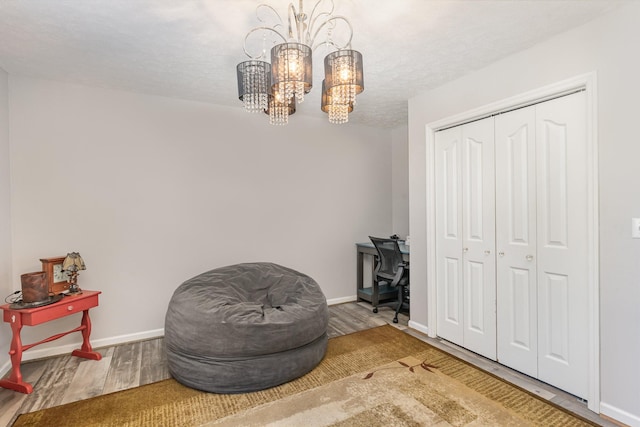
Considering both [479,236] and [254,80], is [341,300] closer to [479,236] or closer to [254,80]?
[479,236]

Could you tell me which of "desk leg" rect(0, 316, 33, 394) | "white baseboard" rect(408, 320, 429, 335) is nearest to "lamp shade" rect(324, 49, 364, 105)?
"white baseboard" rect(408, 320, 429, 335)

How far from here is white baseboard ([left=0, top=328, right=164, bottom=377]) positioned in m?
2.72

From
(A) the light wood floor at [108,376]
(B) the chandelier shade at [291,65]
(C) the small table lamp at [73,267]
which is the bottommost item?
(A) the light wood floor at [108,376]

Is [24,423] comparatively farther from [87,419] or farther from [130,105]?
[130,105]

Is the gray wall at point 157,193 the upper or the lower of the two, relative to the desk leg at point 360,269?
upper

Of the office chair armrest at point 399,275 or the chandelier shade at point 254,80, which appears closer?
the chandelier shade at point 254,80

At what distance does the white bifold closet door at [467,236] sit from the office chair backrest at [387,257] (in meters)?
0.63

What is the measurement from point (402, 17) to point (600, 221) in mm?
1741

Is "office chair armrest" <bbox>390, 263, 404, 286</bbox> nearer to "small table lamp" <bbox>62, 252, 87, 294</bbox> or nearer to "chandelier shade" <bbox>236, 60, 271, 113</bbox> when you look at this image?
"chandelier shade" <bbox>236, 60, 271, 113</bbox>

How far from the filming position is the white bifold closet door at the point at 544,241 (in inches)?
82.6

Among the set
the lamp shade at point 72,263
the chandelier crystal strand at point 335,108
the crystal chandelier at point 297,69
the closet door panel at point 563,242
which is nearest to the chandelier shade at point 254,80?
the crystal chandelier at point 297,69

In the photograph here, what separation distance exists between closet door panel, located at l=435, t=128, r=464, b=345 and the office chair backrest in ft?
2.03

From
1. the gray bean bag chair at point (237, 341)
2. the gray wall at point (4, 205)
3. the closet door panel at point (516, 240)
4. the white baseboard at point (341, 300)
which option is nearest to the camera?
the gray bean bag chair at point (237, 341)

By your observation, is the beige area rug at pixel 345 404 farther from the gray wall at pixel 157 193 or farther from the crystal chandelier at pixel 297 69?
the crystal chandelier at pixel 297 69
